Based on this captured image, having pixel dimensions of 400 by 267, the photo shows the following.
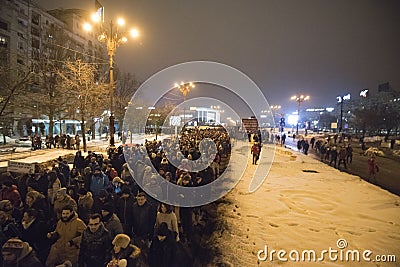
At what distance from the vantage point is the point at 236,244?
6516 mm

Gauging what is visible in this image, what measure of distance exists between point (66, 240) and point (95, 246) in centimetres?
64

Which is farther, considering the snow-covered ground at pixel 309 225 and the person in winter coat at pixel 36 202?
the snow-covered ground at pixel 309 225

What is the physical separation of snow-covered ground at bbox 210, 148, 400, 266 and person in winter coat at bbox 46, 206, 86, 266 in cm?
294

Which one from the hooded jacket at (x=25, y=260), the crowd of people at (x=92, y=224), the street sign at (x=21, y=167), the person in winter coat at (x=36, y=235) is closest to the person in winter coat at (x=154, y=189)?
the crowd of people at (x=92, y=224)

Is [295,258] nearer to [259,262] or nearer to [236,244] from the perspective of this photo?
[259,262]

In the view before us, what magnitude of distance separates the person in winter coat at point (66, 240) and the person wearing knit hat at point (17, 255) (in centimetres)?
61

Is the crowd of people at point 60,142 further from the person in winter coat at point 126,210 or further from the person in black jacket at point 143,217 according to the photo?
the person in black jacket at point 143,217

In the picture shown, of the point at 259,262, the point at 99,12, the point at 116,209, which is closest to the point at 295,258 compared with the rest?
the point at 259,262

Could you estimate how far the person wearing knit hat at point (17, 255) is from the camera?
336cm

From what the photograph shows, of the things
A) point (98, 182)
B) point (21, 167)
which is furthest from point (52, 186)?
point (21, 167)
